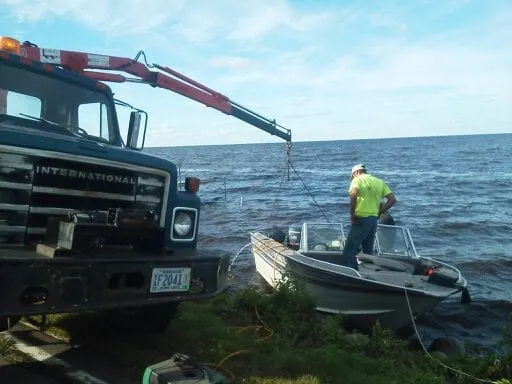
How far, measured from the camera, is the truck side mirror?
5.99 metres

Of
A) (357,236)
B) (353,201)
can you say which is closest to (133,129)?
(353,201)

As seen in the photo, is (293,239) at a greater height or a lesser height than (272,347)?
greater

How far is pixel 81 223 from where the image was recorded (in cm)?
377

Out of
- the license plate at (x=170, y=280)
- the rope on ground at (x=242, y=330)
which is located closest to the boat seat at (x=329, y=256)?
the rope on ground at (x=242, y=330)

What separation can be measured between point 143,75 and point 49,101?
12.9 ft

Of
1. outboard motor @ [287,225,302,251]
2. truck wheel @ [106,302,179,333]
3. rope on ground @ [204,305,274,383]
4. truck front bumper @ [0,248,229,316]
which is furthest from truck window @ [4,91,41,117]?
outboard motor @ [287,225,302,251]

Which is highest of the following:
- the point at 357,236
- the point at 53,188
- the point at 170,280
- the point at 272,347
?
the point at 53,188

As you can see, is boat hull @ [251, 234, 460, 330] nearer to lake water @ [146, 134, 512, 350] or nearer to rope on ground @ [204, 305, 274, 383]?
lake water @ [146, 134, 512, 350]

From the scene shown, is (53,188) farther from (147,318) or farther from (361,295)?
(361,295)

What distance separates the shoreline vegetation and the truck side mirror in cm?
201

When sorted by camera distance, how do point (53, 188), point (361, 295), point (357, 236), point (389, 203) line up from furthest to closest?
point (389, 203), point (357, 236), point (361, 295), point (53, 188)

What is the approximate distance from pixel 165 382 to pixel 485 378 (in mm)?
4614

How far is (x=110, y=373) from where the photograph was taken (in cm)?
424

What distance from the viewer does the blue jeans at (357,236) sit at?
9086 mm
